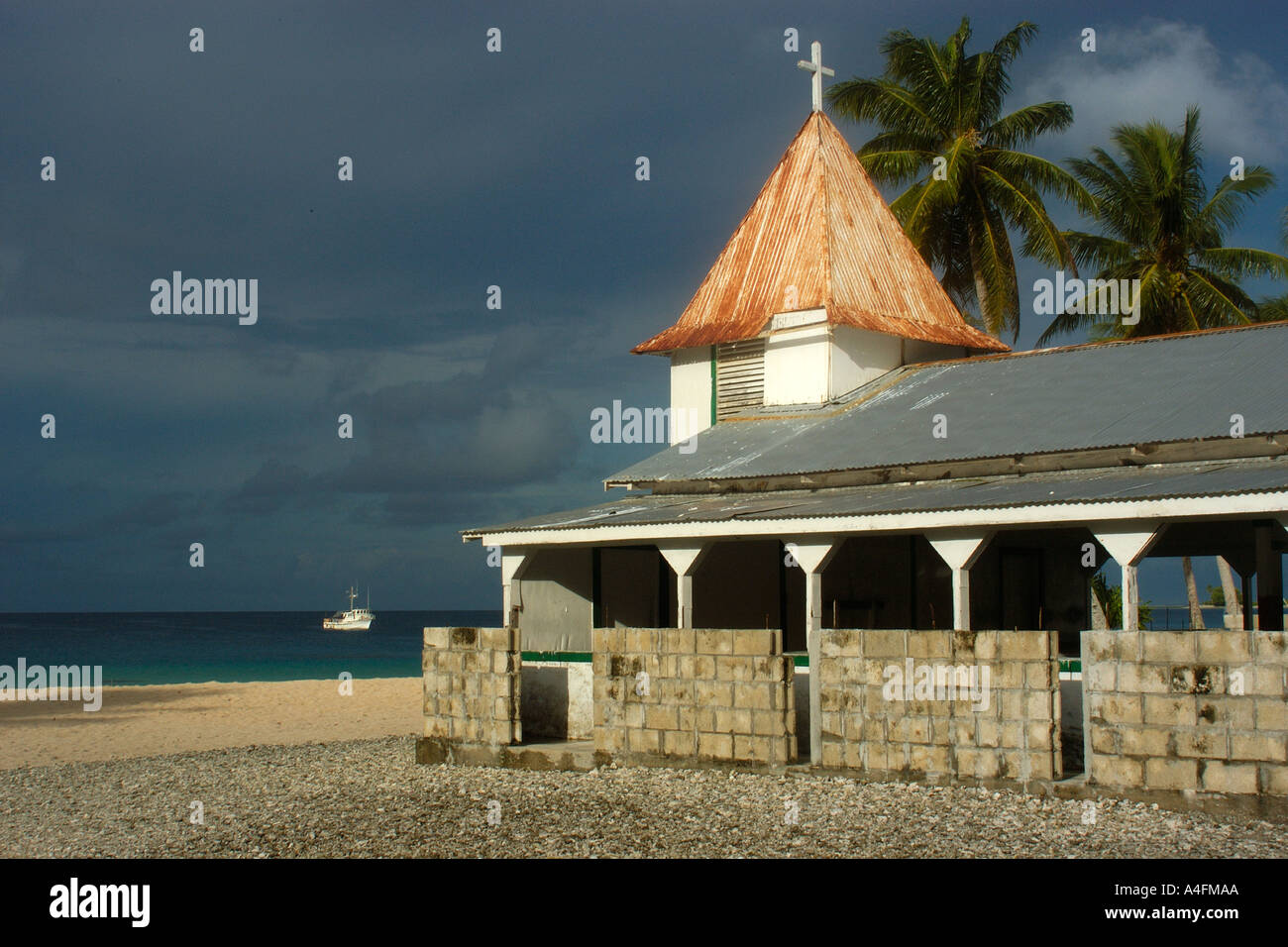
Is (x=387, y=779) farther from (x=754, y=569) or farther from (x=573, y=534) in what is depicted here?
(x=754, y=569)

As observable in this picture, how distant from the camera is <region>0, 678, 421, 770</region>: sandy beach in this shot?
960 inches

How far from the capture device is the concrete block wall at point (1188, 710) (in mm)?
10398

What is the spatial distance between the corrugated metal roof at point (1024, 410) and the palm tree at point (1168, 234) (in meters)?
13.2

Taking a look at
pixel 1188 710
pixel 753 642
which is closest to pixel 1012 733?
pixel 1188 710

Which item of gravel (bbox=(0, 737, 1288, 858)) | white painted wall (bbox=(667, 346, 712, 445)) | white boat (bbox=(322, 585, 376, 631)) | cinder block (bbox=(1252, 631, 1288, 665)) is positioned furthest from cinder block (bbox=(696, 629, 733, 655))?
white boat (bbox=(322, 585, 376, 631))

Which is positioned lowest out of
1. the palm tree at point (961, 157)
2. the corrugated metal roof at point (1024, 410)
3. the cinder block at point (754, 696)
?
the cinder block at point (754, 696)

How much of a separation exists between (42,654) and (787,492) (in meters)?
84.3

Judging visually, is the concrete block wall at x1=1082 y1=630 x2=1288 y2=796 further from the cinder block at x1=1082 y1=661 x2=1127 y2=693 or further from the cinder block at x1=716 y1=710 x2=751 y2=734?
the cinder block at x1=716 y1=710 x2=751 y2=734

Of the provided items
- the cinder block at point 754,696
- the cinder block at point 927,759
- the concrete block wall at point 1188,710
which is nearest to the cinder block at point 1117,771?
the concrete block wall at point 1188,710

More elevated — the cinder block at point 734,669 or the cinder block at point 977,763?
the cinder block at point 734,669

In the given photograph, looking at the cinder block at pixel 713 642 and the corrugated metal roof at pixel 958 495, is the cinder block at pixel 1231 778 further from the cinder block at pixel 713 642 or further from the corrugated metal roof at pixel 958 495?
the cinder block at pixel 713 642

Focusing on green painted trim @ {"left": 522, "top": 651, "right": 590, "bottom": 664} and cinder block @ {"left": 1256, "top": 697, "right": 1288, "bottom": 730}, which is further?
green painted trim @ {"left": 522, "top": 651, "right": 590, "bottom": 664}

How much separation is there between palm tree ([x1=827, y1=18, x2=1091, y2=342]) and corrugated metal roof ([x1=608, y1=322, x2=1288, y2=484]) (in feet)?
37.3
